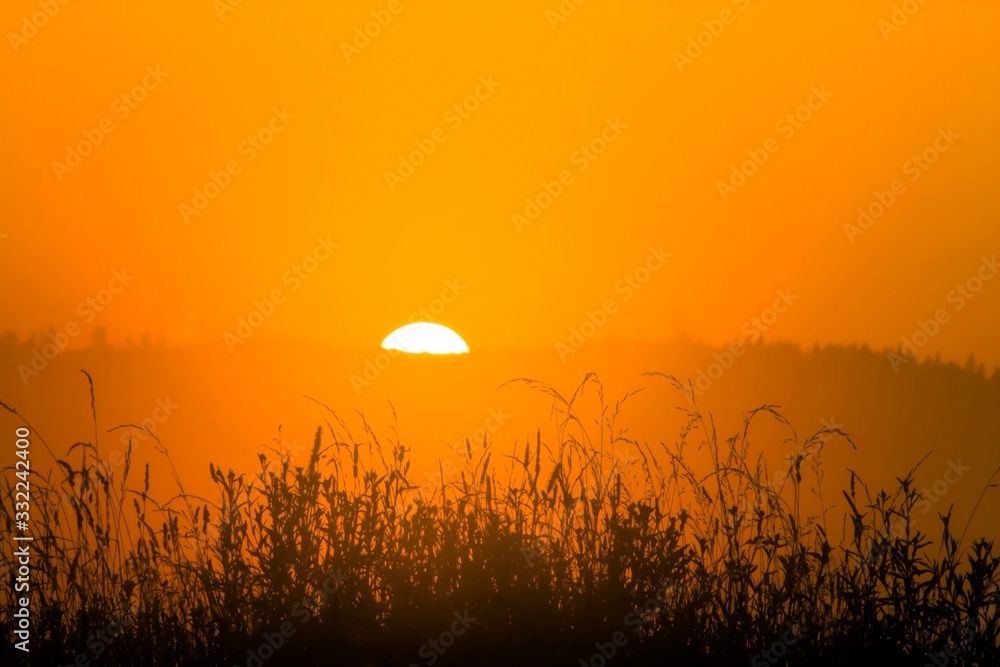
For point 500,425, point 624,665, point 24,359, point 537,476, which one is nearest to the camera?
point 624,665

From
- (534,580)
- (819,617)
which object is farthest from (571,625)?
(819,617)

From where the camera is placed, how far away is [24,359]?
575cm

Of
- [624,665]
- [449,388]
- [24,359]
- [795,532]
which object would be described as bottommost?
[624,665]

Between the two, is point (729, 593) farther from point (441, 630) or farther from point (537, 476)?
point (441, 630)

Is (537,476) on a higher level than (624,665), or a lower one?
higher

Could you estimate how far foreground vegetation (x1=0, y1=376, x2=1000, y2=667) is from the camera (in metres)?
3.47

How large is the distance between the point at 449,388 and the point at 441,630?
25999mm

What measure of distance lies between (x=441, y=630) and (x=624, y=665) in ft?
2.28

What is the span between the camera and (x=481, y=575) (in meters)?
3.61

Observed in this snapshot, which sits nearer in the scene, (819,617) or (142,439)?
(819,617)

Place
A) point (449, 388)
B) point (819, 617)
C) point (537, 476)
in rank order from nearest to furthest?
1. point (819, 617)
2. point (537, 476)
3. point (449, 388)

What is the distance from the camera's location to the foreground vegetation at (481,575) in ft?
11.4

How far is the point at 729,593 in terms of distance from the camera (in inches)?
145

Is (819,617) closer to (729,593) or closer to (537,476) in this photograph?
(729,593)
